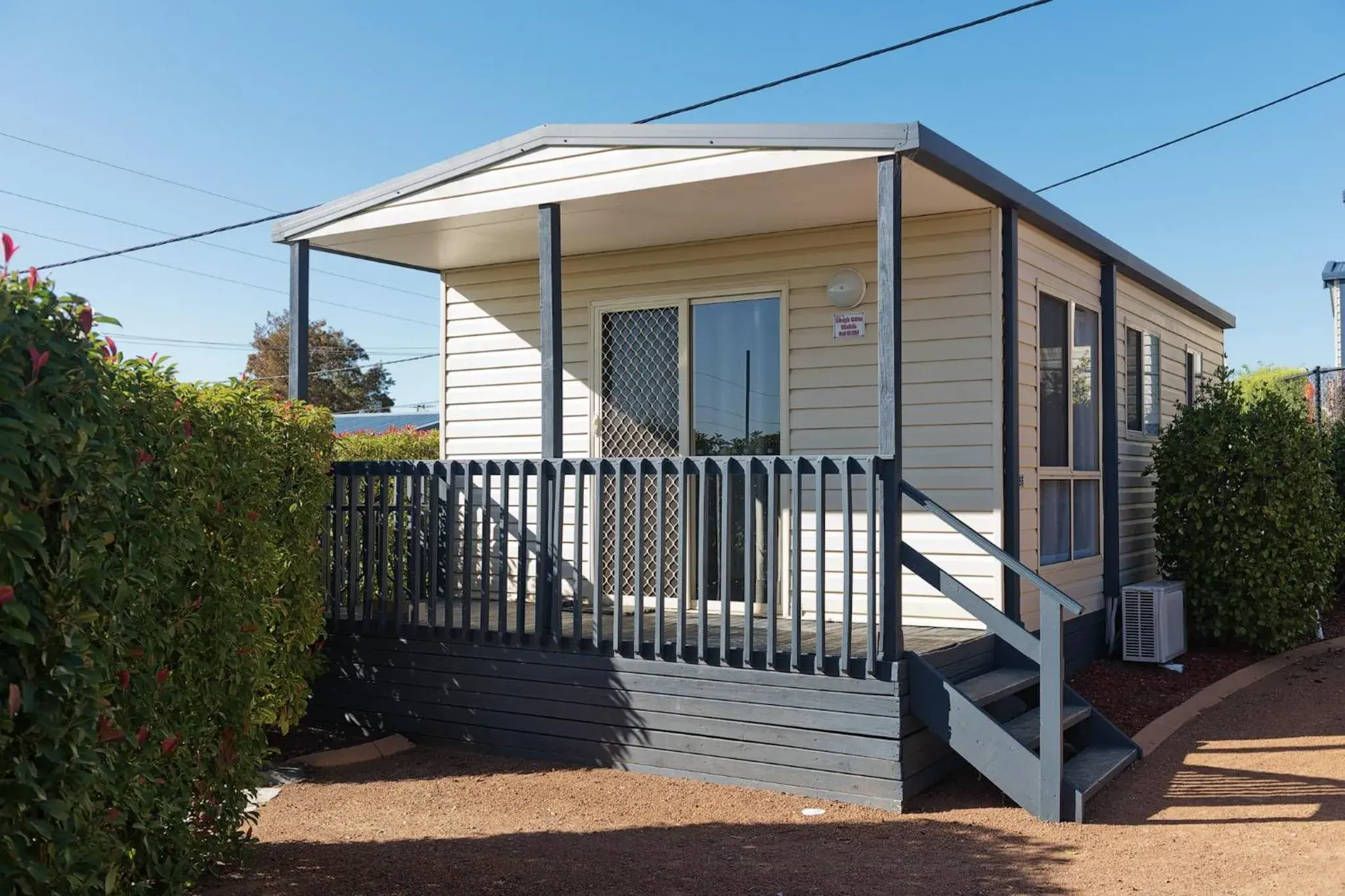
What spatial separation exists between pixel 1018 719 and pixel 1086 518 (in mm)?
2877

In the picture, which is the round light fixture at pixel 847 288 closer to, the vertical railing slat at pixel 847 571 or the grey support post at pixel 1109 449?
the vertical railing slat at pixel 847 571

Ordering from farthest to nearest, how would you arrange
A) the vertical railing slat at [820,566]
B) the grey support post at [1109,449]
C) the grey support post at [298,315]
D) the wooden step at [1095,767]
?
the grey support post at [1109,449] → the grey support post at [298,315] → the vertical railing slat at [820,566] → the wooden step at [1095,767]

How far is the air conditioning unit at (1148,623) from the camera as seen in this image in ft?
25.6

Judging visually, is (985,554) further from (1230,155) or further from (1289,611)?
(1230,155)

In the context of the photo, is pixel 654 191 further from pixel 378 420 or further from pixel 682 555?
pixel 378 420

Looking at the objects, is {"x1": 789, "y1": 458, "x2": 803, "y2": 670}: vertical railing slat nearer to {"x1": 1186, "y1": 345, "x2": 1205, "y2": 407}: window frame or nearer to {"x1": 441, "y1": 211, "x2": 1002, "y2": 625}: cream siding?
{"x1": 441, "y1": 211, "x2": 1002, "y2": 625}: cream siding

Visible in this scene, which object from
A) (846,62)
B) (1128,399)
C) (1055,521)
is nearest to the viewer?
(1055,521)

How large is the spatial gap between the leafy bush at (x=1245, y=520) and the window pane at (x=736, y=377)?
145 inches

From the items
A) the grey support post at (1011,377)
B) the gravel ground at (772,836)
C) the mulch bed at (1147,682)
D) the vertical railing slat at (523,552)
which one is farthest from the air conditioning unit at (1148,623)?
the vertical railing slat at (523,552)

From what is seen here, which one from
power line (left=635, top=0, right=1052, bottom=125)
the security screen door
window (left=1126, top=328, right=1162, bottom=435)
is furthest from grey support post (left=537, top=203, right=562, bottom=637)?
window (left=1126, top=328, right=1162, bottom=435)

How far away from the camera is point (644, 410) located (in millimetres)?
7562

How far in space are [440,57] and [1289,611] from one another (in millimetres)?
18538

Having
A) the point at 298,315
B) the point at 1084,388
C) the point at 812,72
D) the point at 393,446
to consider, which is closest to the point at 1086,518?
the point at 1084,388

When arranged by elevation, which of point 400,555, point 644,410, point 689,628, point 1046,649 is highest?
point 644,410
